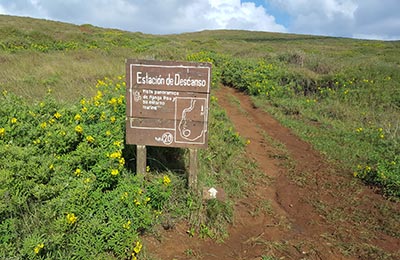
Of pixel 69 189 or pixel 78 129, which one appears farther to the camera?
pixel 78 129

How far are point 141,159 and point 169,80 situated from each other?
1.04m

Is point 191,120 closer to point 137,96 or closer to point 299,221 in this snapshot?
point 137,96

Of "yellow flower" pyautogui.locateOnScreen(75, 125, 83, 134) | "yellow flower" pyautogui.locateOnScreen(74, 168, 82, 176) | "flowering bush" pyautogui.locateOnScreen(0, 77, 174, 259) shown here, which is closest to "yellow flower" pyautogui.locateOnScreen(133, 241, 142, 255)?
"flowering bush" pyautogui.locateOnScreen(0, 77, 174, 259)

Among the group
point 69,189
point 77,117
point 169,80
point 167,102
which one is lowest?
point 69,189

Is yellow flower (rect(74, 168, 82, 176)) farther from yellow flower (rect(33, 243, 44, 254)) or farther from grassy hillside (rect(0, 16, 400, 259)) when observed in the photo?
yellow flower (rect(33, 243, 44, 254))

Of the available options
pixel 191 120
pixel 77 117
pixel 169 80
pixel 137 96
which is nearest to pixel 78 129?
pixel 77 117

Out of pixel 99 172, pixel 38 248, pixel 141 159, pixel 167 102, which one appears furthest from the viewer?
pixel 141 159

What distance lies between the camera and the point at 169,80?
379 centimetres

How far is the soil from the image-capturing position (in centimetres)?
364

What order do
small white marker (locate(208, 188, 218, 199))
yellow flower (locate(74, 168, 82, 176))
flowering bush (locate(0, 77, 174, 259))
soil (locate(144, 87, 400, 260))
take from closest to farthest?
flowering bush (locate(0, 77, 174, 259))
yellow flower (locate(74, 168, 82, 176))
soil (locate(144, 87, 400, 260))
small white marker (locate(208, 188, 218, 199))

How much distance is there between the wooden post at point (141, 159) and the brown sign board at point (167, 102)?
8 cm

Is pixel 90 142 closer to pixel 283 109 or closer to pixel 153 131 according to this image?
pixel 153 131

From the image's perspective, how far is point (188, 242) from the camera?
368cm

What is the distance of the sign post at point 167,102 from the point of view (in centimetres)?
376
